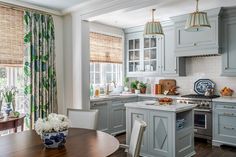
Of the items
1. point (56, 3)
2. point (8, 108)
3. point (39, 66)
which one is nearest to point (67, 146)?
point (8, 108)

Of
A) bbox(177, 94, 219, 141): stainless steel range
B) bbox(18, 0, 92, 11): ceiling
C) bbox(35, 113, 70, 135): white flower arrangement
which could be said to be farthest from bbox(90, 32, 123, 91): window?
bbox(35, 113, 70, 135): white flower arrangement

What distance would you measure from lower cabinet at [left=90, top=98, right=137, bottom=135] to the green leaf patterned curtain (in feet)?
2.97

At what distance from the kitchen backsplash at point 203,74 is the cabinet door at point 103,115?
1.93 meters

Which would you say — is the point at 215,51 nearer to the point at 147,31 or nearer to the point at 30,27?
the point at 147,31

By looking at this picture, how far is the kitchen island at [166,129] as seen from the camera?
3248mm

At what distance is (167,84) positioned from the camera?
5621 mm

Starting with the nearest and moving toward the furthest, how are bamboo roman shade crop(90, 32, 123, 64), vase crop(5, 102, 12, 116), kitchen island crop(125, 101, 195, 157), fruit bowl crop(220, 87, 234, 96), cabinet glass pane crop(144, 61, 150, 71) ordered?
kitchen island crop(125, 101, 195, 157)
vase crop(5, 102, 12, 116)
fruit bowl crop(220, 87, 234, 96)
bamboo roman shade crop(90, 32, 123, 64)
cabinet glass pane crop(144, 61, 150, 71)

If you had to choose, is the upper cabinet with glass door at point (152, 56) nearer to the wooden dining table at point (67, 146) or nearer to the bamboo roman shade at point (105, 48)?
the bamboo roman shade at point (105, 48)

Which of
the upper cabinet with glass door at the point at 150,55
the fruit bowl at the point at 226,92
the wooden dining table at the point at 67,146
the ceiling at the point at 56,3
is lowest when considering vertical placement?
the wooden dining table at the point at 67,146

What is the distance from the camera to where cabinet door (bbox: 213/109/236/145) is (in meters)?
4.17

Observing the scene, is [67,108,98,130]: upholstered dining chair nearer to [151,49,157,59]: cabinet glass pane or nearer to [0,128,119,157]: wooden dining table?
[0,128,119,157]: wooden dining table

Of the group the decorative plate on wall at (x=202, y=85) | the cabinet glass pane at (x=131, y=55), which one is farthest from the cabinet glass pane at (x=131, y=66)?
the decorative plate on wall at (x=202, y=85)

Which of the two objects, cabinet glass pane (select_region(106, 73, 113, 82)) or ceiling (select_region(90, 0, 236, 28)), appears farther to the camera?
cabinet glass pane (select_region(106, 73, 113, 82))

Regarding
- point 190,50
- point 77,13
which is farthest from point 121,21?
A: point 190,50
